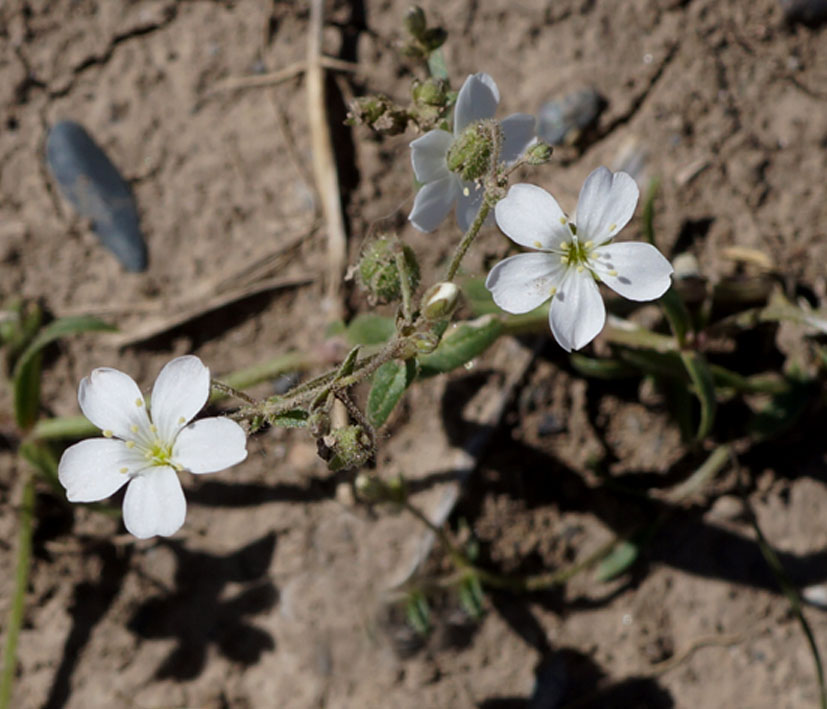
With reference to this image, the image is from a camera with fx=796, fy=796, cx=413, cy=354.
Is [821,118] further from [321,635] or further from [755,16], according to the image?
[321,635]

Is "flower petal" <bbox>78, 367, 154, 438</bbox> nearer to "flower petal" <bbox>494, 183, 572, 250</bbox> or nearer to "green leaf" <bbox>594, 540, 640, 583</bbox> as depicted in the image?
"flower petal" <bbox>494, 183, 572, 250</bbox>

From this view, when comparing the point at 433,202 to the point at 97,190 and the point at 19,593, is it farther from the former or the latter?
the point at 19,593

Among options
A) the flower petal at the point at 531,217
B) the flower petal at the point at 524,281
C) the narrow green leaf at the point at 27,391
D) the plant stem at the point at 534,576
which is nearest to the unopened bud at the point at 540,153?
the flower petal at the point at 531,217

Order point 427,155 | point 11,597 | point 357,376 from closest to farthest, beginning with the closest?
1. point 357,376
2. point 427,155
3. point 11,597

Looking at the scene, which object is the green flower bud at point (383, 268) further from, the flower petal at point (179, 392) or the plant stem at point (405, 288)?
the flower petal at point (179, 392)

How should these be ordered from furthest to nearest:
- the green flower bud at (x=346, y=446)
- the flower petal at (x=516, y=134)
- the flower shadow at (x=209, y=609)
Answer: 1. the flower shadow at (x=209, y=609)
2. the flower petal at (x=516, y=134)
3. the green flower bud at (x=346, y=446)

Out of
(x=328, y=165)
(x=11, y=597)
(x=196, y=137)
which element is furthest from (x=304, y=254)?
(x=11, y=597)
